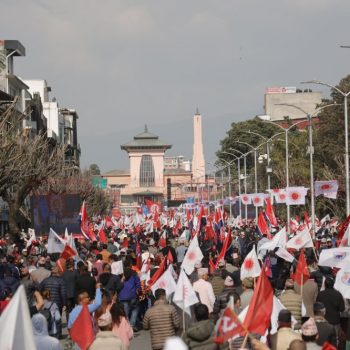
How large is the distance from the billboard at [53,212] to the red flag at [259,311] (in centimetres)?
2842

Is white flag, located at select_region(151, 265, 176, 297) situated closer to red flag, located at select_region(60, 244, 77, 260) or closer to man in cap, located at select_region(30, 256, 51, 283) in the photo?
man in cap, located at select_region(30, 256, 51, 283)

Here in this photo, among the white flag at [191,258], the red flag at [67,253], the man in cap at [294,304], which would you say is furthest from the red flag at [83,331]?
the red flag at [67,253]

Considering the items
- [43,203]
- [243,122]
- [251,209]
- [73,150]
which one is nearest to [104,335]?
[43,203]

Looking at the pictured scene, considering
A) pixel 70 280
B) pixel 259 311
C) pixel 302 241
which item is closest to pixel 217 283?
pixel 70 280

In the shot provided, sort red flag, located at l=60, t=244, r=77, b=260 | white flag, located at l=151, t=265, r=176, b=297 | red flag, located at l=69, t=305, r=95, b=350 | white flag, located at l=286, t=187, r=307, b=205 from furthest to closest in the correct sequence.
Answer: white flag, located at l=286, t=187, r=307, b=205, red flag, located at l=60, t=244, r=77, b=260, white flag, located at l=151, t=265, r=176, b=297, red flag, located at l=69, t=305, r=95, b=350

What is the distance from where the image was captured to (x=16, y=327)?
26.2ft

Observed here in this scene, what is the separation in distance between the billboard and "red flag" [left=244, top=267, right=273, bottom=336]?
93.2 ft

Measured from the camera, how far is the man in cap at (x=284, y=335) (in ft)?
36.2

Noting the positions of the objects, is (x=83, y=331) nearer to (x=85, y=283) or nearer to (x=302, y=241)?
(x=85, y=283)

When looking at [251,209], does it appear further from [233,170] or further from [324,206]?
[233,170]

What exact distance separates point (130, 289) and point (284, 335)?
29.0 feet

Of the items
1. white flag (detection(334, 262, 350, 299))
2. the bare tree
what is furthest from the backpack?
the bare tree

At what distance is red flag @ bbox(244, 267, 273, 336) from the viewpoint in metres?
11.0

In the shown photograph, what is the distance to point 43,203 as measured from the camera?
40906mm
